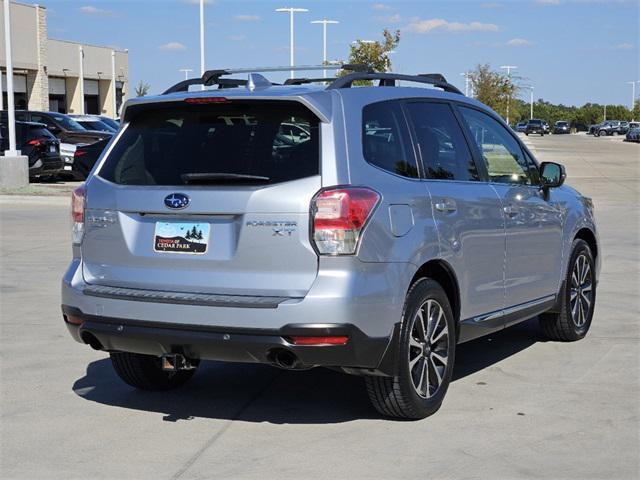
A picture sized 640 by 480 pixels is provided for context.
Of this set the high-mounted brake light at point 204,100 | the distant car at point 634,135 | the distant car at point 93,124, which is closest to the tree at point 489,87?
the distant car at point 634,135

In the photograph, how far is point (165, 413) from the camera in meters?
6.20

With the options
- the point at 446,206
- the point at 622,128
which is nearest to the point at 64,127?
the point at 446,206

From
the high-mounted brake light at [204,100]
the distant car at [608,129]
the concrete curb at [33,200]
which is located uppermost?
the high-mounted brake light at [204,100]

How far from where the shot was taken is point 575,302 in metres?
8.19

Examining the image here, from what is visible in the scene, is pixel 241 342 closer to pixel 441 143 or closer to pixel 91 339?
pixel 91 339

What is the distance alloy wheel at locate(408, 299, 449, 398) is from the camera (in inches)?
232

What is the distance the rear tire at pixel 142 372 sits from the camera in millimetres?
6543

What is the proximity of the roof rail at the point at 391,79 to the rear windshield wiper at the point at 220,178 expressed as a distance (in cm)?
67

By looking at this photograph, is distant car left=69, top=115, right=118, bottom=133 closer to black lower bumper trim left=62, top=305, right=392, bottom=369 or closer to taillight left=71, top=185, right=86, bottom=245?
taillight left=71, top=185, right=86, bottom=245

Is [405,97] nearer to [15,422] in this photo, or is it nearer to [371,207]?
[371,207]

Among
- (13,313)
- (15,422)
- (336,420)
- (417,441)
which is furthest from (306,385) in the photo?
(13,313)

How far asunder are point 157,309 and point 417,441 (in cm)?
152

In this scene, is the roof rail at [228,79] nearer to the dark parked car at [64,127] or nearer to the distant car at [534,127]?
the dark parked car at [64,127]

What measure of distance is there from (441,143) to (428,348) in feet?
4.24
